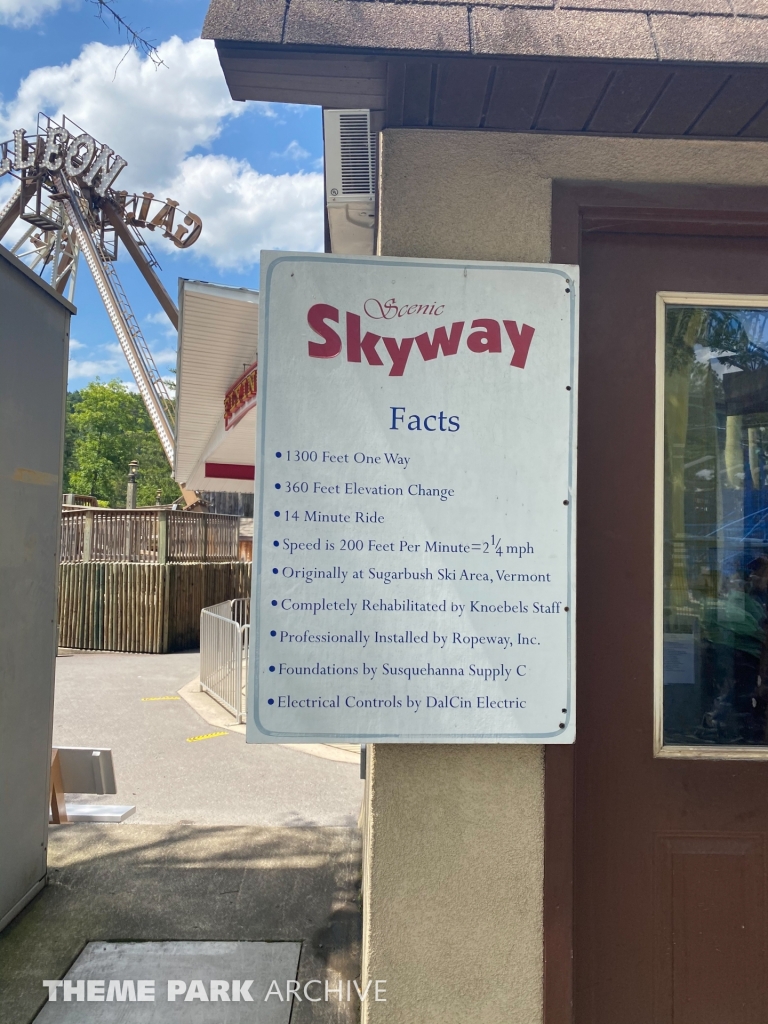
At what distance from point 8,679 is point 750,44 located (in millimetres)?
3562

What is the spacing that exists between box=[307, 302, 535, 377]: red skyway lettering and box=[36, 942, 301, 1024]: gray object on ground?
2.31 m

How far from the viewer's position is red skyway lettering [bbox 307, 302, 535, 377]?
7.41 feet

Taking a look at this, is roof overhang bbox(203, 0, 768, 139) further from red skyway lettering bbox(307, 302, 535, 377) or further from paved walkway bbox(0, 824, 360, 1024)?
paved walkway bbox(0, 824, 360, 1024)

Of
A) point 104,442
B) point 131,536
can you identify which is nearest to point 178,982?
point 131,536

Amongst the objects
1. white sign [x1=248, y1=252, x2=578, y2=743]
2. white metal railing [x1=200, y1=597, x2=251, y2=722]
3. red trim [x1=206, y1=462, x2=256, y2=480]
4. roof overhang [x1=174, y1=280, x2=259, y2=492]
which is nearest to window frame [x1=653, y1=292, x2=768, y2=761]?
white sign [x1=248, y1=252, x2=578, y2=743]

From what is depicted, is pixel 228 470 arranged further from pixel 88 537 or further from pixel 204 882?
pixel 204 882

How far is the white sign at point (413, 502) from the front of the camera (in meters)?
2.20

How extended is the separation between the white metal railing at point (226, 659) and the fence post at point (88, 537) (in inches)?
233

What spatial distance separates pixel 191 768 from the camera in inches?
283

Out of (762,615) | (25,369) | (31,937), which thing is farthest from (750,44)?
(31,937)

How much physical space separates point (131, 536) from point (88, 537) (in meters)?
1.06

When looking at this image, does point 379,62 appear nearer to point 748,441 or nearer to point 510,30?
point 510,30

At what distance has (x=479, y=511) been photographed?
223 cm

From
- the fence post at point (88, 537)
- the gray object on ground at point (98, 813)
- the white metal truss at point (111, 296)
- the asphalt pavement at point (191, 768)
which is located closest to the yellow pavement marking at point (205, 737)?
the asphalt pavement at point (191, 768)
